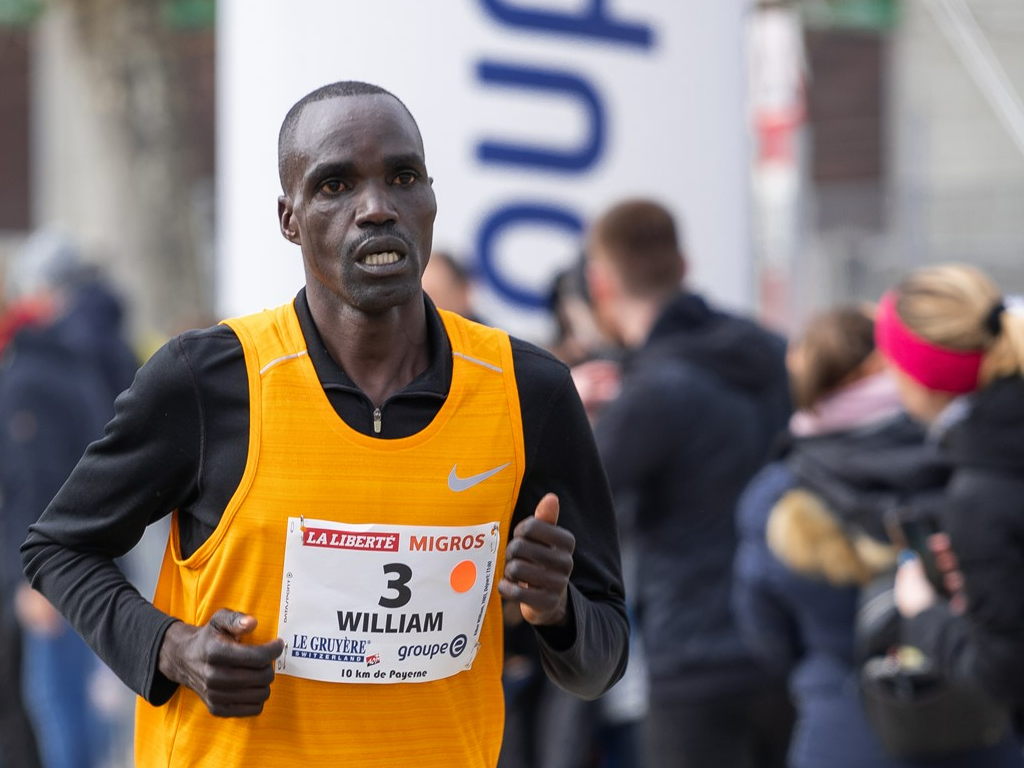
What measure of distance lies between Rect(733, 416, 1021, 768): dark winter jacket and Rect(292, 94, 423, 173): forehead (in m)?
2.09

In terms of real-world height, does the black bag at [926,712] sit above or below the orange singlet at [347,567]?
below

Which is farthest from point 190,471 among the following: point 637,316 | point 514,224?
point 514,224

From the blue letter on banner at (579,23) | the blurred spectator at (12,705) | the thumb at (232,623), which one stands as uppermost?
the blue letter on banner at (579,23)

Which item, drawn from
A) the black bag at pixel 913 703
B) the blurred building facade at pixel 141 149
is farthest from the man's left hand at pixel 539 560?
the blurred building facade at pixel 141 149

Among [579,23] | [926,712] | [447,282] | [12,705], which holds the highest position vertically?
[579,23]

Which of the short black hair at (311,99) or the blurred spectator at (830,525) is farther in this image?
the blurred spectator at (830,525)

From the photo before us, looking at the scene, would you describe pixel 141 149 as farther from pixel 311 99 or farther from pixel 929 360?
pixel 311 99

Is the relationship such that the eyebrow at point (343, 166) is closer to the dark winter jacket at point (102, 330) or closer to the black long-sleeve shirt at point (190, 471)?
the black long-sleeve shirt at point (190, 471)

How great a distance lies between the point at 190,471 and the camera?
6.85 feet

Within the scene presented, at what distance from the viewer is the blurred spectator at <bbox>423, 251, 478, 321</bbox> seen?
484 centimetres

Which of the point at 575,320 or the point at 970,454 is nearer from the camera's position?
the point at 970,454

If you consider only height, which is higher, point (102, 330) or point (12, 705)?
point (102, 330)

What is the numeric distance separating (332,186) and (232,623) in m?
0.58

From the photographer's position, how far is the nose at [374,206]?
2.04 m
